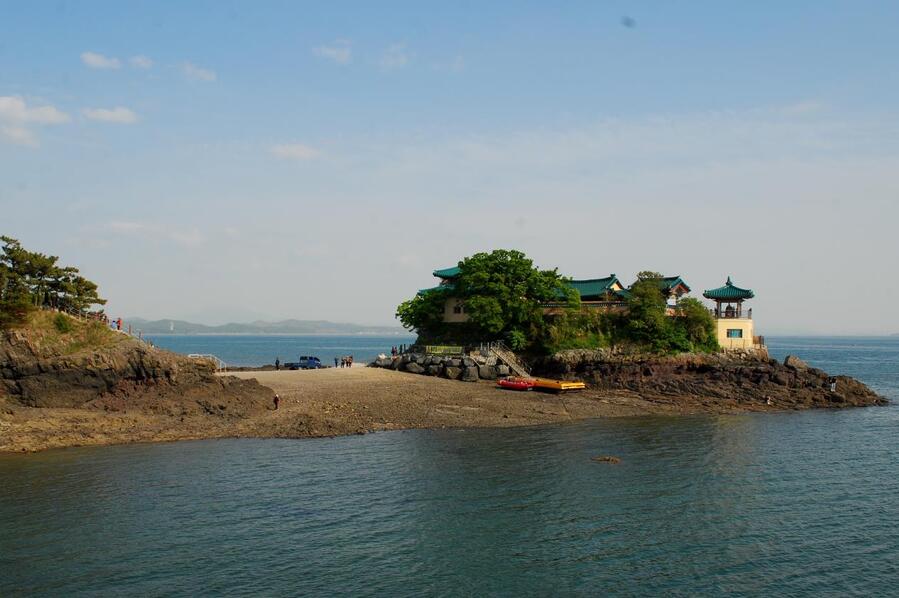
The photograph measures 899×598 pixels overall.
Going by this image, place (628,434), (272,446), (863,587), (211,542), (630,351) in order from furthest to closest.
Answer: (630,351), (628,434), (272,446), (211,542), (863,587)

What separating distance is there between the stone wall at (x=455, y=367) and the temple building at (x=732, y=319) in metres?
26.9

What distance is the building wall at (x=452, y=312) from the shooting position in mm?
83312

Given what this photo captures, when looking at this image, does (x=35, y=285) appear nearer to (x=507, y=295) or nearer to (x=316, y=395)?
Answer: (x=316, y=395)

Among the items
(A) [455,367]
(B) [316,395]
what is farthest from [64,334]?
(A) [455,367]

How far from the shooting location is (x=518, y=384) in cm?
6309

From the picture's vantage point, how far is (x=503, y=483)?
111 feet

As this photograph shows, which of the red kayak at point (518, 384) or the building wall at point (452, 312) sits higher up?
the building wall at point (452, 312)

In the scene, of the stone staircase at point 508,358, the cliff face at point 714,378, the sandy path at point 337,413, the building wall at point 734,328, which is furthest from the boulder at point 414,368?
the building wall at point 734,328

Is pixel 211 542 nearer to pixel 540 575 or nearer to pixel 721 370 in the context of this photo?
pixel 540 575

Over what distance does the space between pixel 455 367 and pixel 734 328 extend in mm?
33518

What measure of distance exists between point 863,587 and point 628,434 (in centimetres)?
2476

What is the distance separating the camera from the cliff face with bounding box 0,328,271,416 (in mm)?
44969

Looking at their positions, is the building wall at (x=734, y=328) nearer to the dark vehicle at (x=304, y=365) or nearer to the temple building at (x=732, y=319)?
the temple building at (x=732, y=319)

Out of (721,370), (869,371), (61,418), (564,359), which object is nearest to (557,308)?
(564,359)
